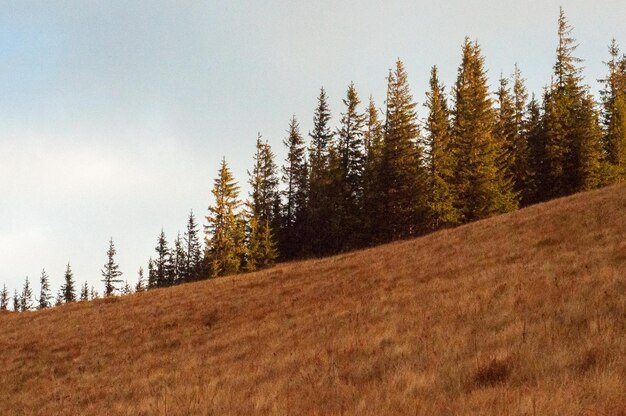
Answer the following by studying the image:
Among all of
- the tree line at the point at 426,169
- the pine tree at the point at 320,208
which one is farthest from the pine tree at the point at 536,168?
the pine tree at the point at 320,208

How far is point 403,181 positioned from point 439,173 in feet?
10.2

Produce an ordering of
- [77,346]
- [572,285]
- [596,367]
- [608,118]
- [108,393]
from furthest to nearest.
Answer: [608,118] < [77,346] < [108,393] < [572,285] < [596,367]

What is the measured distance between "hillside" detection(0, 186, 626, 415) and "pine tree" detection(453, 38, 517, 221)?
15838 mm

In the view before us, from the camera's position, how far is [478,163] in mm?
41438

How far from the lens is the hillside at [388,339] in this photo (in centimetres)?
657

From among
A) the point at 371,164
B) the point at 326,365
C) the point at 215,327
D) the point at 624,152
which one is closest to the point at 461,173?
the point at 371,164

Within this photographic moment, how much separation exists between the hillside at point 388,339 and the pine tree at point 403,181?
16635 mm

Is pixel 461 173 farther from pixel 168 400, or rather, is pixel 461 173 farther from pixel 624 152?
pixel 168 400

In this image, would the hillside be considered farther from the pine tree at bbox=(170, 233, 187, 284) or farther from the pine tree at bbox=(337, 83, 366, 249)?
the pine tree at bbox=(170, 233, 187, 284)

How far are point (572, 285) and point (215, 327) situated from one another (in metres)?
12.5

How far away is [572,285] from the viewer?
35.3ft

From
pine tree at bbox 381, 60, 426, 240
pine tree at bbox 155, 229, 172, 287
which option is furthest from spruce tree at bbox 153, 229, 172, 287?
pine tree at bbox 381, 60, 426, 240

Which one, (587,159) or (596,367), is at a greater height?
(587,159)

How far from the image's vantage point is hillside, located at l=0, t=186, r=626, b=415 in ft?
21.6
